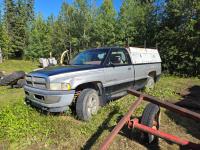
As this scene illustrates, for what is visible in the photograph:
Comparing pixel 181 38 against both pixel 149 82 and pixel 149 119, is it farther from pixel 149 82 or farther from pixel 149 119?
pixel 149 119

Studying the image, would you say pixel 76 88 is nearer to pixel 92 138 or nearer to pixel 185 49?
pixel 92 138

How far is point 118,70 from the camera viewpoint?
6.71m

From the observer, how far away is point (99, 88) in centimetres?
605

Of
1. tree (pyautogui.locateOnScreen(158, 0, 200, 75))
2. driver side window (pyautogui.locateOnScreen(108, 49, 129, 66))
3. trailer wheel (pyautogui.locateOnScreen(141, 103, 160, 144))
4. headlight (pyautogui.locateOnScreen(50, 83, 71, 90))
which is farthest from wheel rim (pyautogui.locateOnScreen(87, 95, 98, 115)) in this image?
tree (pyautogui.locateOnScreen(158, 0, 200, 75))

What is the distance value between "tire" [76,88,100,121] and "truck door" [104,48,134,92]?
72 cm

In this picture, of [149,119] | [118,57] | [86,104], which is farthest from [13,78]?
[149,119]

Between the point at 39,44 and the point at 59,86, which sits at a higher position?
the point at 39,44

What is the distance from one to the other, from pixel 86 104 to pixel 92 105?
312mm

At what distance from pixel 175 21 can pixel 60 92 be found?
481 inches

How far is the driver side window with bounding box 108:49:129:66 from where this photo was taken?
6.71 m

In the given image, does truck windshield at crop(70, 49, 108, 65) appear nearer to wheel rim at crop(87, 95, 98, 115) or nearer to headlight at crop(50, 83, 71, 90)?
wheel rim at crop(87, 95, 98, 115)

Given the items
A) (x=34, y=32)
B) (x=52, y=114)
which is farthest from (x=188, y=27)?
(x=34, y=32)

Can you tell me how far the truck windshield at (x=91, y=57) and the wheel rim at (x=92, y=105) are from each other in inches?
46.9

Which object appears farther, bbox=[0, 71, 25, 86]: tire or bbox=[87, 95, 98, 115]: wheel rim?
bbox=[0, 71, 25, 86]: tire
